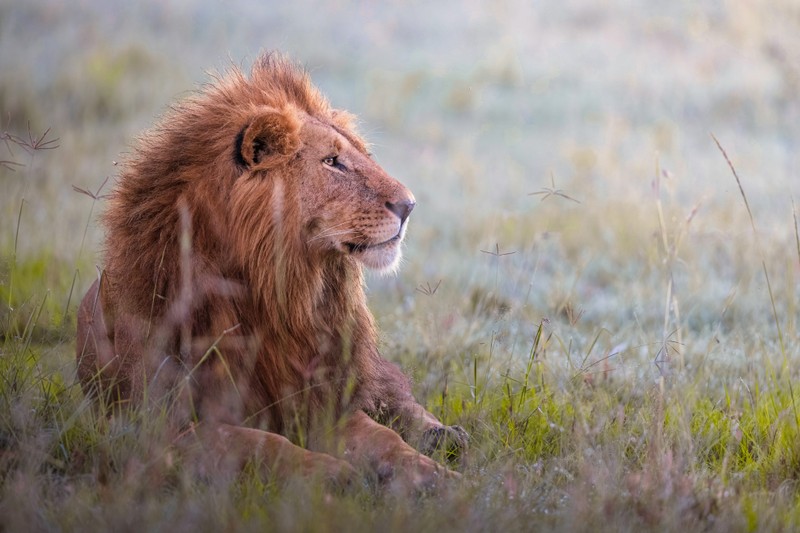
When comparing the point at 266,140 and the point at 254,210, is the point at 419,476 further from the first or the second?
the point at 266,140

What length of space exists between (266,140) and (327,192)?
0.26 m

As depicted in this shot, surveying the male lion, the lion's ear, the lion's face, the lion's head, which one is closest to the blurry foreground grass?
the male lion

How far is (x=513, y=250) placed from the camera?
745 cm

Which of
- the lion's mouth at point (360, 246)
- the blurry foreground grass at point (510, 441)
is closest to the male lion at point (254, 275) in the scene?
the lion's mouth at point (360, 246)

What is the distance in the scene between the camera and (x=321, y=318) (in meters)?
3.54

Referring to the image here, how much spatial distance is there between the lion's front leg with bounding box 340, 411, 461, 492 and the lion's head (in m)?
0.43

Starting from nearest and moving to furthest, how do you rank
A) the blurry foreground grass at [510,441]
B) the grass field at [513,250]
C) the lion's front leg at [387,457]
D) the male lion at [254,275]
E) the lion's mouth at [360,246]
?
the blurry foreground grass at [510,441] < the grass field at [513,250] < the lion's front leg at [387,457] < the male lion at [254,275] < the lion's mouth at [360,246]

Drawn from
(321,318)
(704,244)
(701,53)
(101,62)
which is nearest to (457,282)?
(704,244)

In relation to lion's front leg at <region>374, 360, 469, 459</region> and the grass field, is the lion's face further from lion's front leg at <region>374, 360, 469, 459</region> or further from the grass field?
lion's front leg at <region>374, 360, 469, 459</region>

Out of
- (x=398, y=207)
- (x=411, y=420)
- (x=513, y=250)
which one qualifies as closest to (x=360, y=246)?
(x=398, y=207)

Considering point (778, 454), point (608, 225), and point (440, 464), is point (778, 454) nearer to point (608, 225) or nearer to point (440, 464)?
point (440, 464)

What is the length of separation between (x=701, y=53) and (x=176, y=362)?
14408mm

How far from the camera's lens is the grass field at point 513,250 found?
9.59ft

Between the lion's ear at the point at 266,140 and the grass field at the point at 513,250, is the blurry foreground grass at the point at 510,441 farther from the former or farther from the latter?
the lion's ear at the point at 266,140
